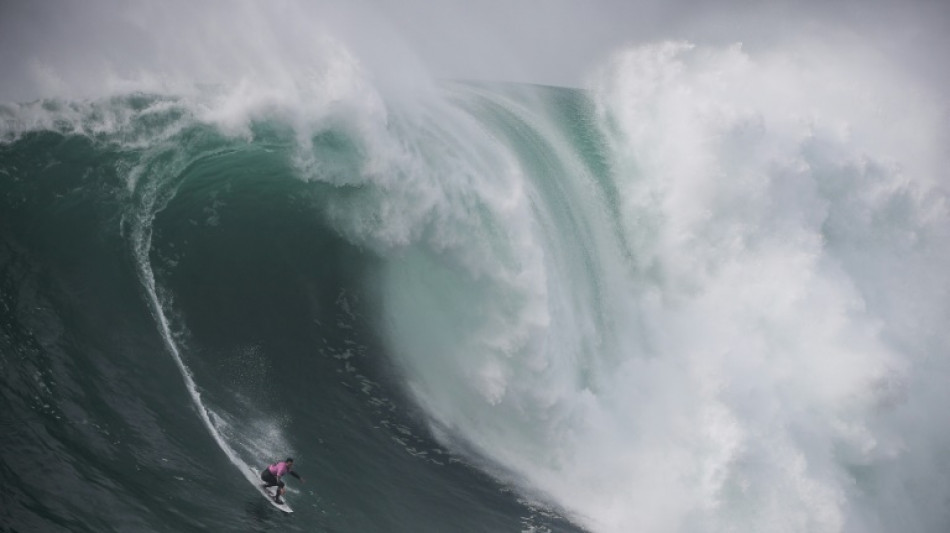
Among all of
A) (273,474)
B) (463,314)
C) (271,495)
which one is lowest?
(271,495)

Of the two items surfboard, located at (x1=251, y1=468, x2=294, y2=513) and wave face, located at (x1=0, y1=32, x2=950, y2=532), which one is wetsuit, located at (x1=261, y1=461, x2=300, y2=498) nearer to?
surfboard, located at (x1=251, y1=468, x2=294, y2=513)

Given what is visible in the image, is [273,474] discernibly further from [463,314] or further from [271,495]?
[463,314]

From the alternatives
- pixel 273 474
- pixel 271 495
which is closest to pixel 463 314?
pixel 273 474

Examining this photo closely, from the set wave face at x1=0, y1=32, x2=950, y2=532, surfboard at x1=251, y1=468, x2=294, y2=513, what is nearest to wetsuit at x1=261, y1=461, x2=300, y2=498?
surfboard at x1=251, y1=468, x2=294, y2=513

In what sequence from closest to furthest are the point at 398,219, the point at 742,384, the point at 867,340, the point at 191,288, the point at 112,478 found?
1. the point at 112,478
2. the point at 191,288
3. the point at 398,219
4. the point at 742,384
5. the point at 867,340

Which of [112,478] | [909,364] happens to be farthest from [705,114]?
[112,478]

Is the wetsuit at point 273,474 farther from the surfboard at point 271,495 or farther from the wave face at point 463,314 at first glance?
the wave face at point 463,314

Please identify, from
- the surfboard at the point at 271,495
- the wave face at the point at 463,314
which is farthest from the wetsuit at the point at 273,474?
the wave face at the point at 463,314

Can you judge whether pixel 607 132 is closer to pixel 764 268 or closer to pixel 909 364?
pixel 764 268

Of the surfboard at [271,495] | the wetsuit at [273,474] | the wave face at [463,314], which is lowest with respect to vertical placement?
the surfboard at [271,495]
